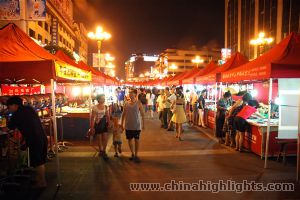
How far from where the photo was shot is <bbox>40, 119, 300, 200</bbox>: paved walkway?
5246 mm

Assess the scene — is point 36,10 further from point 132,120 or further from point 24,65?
point 132,120

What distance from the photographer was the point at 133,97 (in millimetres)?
7711

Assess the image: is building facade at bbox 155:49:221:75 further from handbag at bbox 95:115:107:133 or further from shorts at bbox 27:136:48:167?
shorts at bbox 27:136:48:167

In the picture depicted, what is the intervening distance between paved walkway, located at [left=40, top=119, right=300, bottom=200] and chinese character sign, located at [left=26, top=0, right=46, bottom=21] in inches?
257

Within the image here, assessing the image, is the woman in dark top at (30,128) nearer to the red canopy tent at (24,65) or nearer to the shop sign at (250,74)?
the red canopy tent at (24,65)

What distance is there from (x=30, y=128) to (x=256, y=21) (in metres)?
36.4

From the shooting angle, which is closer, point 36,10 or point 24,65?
point 24,65

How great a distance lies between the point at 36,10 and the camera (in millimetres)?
12023

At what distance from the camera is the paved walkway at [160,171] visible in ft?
17.2

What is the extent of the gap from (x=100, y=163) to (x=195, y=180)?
2.81m

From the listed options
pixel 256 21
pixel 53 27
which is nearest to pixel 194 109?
pixel 256 21

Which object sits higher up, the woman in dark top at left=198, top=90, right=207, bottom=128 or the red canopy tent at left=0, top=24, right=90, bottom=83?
the red canopy tent at left=0, top=24, right=90, bottom=83

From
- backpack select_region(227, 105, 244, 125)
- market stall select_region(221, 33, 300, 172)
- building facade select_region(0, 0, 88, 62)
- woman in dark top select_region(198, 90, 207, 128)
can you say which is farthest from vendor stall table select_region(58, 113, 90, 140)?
building facade select_region(0, 0, 88, 62)

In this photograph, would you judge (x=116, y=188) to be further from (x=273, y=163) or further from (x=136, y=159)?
(x=273, y=163)
